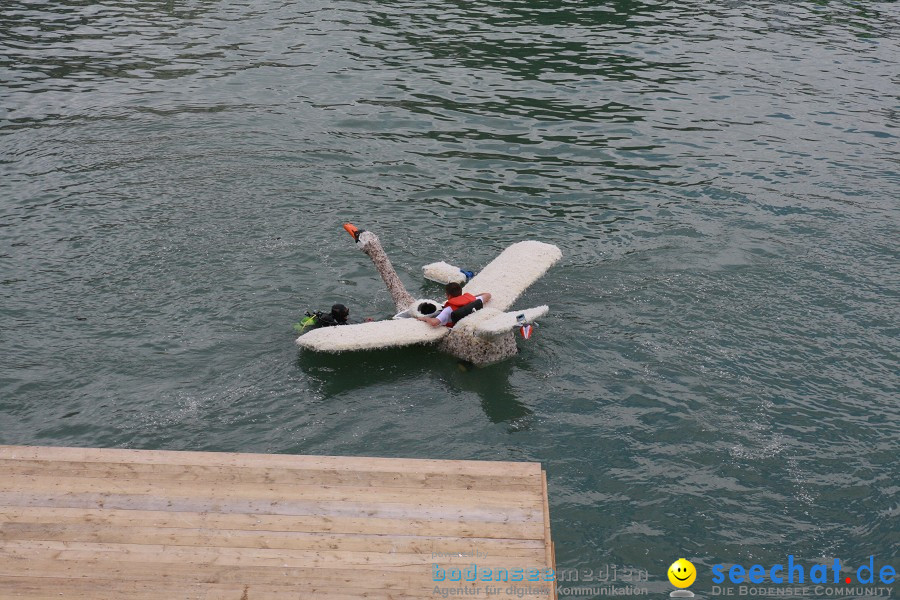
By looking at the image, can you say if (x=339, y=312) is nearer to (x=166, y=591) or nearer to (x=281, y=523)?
(x=281, y=523)

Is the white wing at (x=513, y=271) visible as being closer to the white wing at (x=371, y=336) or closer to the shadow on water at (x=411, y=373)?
the shadow on water at (x=411, y=373)

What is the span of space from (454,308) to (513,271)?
66.3 inches

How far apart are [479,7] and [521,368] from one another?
21.8 metres

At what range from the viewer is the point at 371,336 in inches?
508

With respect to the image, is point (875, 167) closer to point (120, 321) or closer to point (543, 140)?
point (543, 140)

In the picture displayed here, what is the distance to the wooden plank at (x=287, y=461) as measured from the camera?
9422 mm

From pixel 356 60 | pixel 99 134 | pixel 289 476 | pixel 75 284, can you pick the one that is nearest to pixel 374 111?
pixel 356 60

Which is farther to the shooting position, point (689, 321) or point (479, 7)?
point (479, 7)

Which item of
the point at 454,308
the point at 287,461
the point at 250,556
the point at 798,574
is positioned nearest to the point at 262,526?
the point at 250,556

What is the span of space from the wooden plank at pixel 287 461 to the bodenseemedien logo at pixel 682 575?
1858mm

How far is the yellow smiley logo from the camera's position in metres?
9.55

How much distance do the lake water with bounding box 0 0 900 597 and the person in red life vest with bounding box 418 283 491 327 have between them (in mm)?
573

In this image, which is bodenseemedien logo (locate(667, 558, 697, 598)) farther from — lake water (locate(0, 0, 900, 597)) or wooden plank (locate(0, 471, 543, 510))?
wooden plank (locate(0, 471, 543, 510))

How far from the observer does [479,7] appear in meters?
31.9
